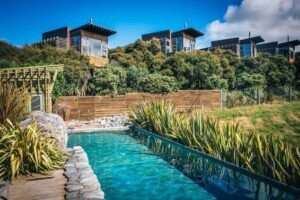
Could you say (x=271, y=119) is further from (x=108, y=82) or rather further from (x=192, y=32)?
(x=192, y=32)

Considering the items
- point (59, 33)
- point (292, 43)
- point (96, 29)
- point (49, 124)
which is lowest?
point (49, 124)

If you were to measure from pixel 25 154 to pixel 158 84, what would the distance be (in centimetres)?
1555

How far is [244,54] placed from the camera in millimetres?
49469

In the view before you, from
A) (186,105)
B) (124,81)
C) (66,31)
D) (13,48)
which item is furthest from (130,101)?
(66,31)

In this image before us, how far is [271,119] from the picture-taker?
13.8 m

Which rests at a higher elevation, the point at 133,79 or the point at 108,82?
the point at 133,79

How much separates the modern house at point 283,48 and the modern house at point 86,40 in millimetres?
36918

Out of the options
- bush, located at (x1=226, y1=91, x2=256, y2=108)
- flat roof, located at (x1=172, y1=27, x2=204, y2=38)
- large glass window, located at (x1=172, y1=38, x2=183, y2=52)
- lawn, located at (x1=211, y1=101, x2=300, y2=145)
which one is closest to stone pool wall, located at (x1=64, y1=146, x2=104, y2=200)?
lawn, located at (x1=211, y1=101, x2=300, y2=145)

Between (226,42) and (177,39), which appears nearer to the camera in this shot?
(177,39)

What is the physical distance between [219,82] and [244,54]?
2609 centimetres

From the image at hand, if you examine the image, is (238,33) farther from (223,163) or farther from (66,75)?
(223,163)

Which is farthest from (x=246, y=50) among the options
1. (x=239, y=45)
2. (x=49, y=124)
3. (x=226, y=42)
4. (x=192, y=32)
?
(x=49, y=124)

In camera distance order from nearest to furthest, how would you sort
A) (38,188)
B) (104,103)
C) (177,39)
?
1. (38,188)
2. (104,103)
3. (177,39)

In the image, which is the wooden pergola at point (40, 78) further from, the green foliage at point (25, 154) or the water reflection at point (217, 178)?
the green foliage at point (25, 154)
